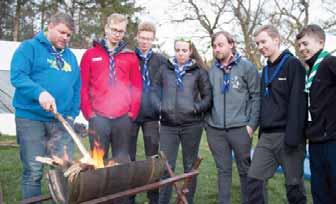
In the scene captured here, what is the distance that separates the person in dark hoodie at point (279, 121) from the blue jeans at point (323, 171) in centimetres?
12

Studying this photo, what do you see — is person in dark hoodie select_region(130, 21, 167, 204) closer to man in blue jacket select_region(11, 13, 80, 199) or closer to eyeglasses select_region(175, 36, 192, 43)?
eyeglasses select_region(175, 36, 192, 43)

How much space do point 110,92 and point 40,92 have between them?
93 cm

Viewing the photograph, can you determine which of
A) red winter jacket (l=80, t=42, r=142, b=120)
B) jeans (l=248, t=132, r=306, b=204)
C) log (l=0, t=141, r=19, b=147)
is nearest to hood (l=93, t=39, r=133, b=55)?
red winter jacket (l=80, t=42, r=142, b=120)

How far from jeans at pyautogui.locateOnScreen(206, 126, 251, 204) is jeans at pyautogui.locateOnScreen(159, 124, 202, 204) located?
0.56 feet

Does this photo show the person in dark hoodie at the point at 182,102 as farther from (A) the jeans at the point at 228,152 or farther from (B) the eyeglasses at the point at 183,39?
(A) the jeans at the point at 228,152

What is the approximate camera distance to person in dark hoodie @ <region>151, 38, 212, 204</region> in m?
4.56

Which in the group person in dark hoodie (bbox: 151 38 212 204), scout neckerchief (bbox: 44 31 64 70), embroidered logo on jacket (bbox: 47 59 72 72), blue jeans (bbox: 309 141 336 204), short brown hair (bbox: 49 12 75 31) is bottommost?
blue jeans (bbox: 309 141 336 204)

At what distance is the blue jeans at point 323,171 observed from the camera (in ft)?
12.6

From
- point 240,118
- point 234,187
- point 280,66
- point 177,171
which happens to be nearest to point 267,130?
point 240,118

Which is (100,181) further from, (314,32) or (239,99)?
(314,32)

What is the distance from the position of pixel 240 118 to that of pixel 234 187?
186 centimetres

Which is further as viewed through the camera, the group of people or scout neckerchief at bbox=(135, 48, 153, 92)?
scout neckerchief at bbox=(135, 48, 153, 92)

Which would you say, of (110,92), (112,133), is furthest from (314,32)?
(112,133)

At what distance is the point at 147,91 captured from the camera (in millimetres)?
4703
